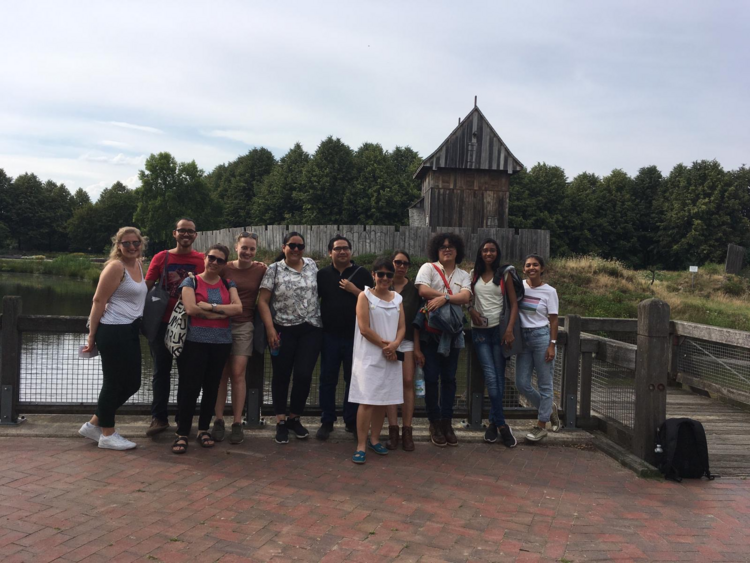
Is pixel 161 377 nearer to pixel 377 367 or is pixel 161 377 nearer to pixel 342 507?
pixel 377 367

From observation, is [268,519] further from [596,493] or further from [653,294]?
[653,294]

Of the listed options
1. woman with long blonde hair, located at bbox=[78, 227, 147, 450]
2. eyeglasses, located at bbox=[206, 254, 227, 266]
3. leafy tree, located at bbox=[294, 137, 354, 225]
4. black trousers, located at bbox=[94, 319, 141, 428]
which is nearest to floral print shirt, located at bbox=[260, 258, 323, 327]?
eyeglasses, located at bbox=[206, 254, 227, 266]

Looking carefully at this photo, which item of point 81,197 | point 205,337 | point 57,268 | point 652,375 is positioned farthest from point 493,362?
point 81,197

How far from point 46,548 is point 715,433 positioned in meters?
6.29

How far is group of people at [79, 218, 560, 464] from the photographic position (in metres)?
4.90

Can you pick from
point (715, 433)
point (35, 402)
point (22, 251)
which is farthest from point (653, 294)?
point (22, 251)

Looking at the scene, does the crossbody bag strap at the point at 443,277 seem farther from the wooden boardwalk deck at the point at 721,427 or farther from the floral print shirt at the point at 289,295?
the wooden boardwalk deck at the point at 721,427

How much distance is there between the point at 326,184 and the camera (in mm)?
45875

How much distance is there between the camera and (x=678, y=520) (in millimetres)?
3904

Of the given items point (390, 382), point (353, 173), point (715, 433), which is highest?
point (353, 173)

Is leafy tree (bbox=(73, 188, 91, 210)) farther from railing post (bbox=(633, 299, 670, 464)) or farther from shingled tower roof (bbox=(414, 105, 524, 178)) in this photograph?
railing post (bbox=(633, 299, 670, 464))

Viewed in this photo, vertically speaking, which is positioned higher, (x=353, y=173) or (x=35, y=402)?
(x=353, y=173)

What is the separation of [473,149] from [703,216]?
32604 mm

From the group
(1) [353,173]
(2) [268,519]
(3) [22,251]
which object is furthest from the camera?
(3) [22,251]
